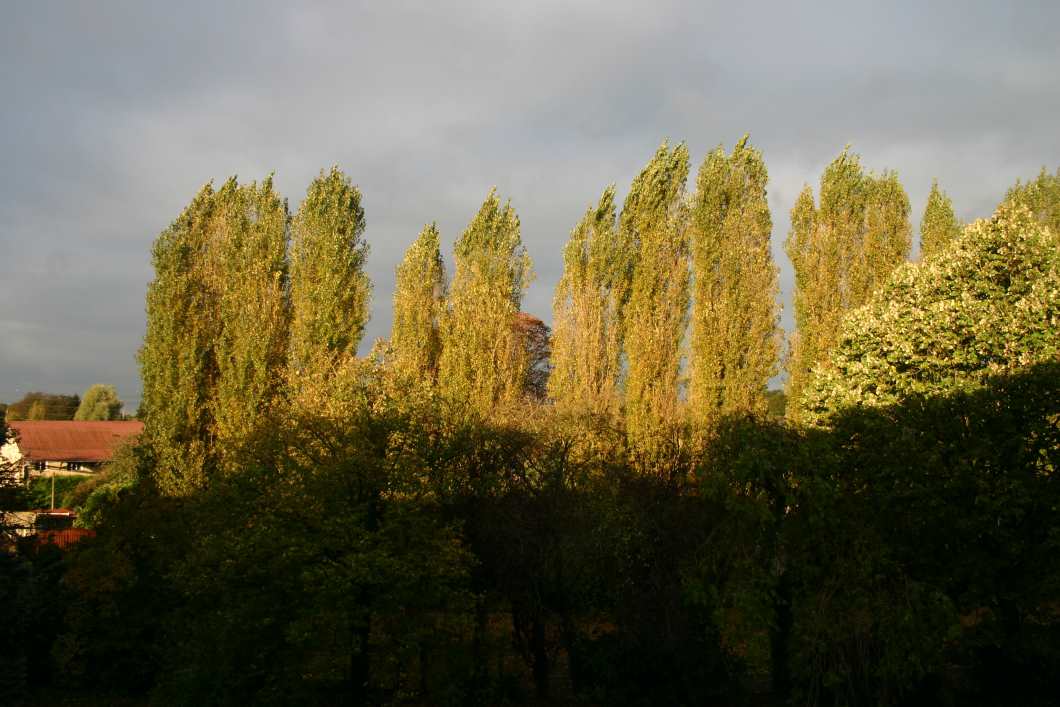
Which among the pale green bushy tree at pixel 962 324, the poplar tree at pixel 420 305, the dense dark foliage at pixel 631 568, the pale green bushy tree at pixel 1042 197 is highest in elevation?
the pale green bushy tree at pixel 1042 197

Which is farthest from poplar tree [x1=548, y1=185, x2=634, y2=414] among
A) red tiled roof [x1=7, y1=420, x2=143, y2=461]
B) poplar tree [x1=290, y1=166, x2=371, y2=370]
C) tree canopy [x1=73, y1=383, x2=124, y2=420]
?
tree canopy [x1=73, y1=383, x2=124, y2=420]

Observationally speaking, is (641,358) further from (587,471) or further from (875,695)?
(875,695)

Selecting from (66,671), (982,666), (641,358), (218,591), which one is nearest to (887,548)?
(982,666)

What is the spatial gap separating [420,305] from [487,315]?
3.36 m

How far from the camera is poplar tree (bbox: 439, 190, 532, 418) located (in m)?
29.6

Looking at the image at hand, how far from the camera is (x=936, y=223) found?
32719 mm

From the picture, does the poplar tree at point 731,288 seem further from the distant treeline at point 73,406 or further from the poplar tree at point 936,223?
the distant treeline at point 73,406

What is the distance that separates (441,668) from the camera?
1568 cm

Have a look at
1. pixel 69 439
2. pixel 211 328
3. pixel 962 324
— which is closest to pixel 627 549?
pixel 962 324

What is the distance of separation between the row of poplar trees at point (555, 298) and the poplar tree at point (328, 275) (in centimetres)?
7

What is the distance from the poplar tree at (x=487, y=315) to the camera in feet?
97.0

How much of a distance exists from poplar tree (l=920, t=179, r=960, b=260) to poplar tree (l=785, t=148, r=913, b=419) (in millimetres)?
3577

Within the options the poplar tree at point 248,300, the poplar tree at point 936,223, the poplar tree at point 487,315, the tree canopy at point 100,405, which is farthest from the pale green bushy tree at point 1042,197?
the tree canopy at point 100,405

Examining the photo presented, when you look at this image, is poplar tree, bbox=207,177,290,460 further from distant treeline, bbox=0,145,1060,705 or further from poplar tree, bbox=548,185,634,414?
poplar tree, bbox=548,185,634,414
